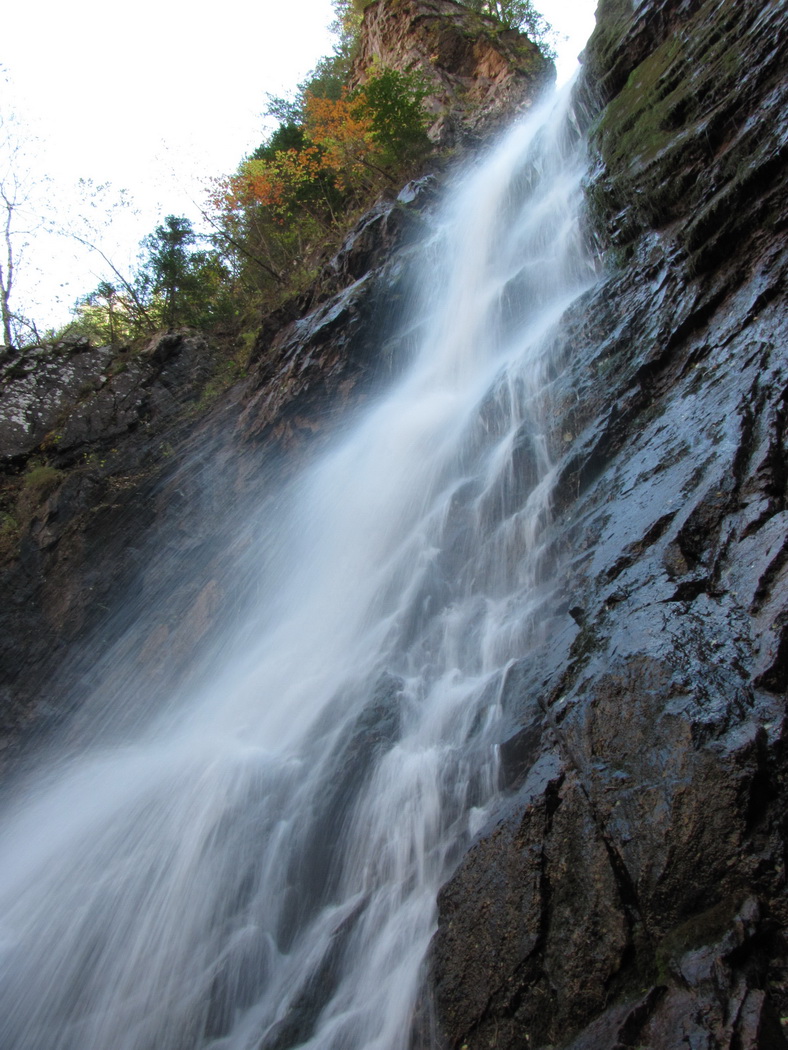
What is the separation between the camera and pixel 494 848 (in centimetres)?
364

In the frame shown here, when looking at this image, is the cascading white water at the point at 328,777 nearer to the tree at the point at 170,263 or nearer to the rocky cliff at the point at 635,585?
the rocky cliff at the point at 635,585

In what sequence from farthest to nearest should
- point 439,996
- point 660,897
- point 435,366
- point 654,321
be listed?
1. point 435,366
2. point 654,321
3. point 439,996
4. point 660,897

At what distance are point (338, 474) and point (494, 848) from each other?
7.80 m

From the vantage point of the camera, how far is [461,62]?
19922 mm

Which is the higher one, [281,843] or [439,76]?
[439,76]

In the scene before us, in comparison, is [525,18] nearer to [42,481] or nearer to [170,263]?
[170,263]

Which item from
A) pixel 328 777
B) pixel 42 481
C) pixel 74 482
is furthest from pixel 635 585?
pixel 42 481

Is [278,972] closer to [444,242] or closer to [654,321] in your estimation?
[654,321]

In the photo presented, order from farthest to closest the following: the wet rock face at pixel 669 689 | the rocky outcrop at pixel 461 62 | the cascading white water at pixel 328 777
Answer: the rocky outcrop at pixel 461 62 → the cascading white water at pixel 328 777 → the wet rock face at pixel 669 689

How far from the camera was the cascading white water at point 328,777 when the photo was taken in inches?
173

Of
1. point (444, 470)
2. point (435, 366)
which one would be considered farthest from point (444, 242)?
point (444, 470)

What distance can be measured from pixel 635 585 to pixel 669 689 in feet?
3.17

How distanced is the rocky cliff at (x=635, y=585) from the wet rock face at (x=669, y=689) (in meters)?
0.01

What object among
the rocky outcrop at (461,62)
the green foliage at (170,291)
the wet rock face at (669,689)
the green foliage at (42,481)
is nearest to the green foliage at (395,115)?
the rocky outcrop at (461,62)
